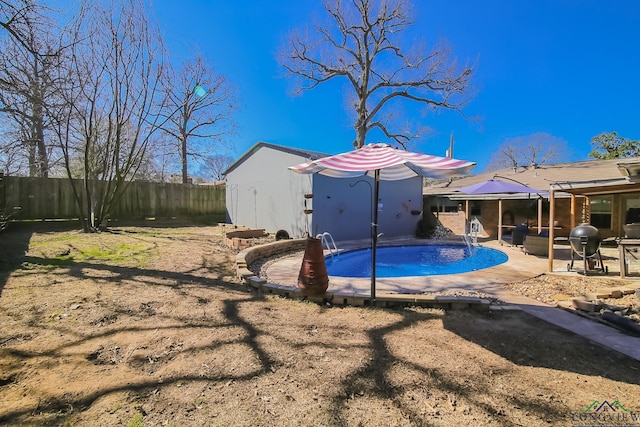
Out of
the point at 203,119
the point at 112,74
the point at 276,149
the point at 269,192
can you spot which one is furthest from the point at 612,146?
the point at 203,119

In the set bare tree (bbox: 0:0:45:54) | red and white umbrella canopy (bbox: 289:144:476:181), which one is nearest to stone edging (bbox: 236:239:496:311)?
red and white umbrella canopy (bbox: 289:144:476:181)

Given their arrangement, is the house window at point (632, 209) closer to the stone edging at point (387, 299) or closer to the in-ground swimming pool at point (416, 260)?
the in-ground swimming pool at point (416, 260)

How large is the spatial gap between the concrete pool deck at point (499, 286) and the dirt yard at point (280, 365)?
0.28 m

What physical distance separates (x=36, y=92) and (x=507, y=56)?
52.6 ft

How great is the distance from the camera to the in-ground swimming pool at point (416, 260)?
7.87 metres

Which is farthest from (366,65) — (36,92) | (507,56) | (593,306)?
(593,306)

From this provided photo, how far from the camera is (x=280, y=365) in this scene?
2.46 meters

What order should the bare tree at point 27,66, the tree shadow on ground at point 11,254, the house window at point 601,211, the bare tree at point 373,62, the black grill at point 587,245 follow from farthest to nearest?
1. the bare tree at point 373,62
2. the house window at point 601,211
3. the black grill at point 587,245
4. the bare tree at point 27,66
5. the tree shadow on ground at point 11,254

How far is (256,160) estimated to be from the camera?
13.0m

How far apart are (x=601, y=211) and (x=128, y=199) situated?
61.7 feet

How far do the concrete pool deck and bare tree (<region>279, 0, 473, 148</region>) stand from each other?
37.9 feet

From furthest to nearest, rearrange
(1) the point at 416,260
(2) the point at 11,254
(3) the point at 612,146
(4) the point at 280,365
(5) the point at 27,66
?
(3) the point at 612,146
(1) the point at 416,260
(5) the point at 27,66
(2) the point at 11,254
(4) the point at 280,365

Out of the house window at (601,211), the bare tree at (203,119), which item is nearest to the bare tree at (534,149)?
the house window at (601,211)

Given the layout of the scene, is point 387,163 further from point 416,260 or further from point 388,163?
point 416,260
